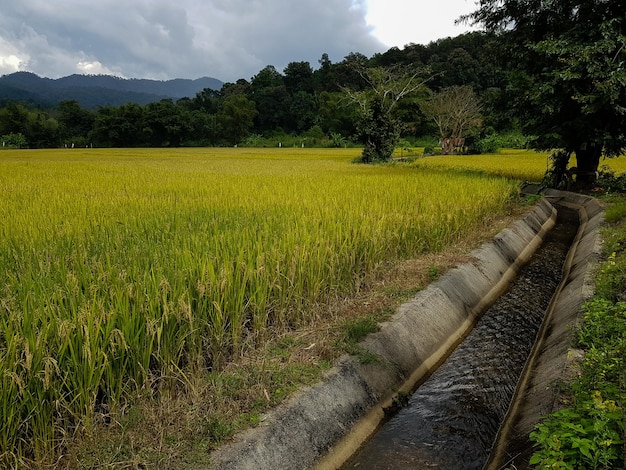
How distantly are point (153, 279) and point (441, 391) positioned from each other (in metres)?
2.27

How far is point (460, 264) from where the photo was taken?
5105 millimetres

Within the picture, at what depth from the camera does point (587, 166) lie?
488 inches

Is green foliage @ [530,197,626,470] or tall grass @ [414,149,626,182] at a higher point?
tall grass @ [414,149,626,182]

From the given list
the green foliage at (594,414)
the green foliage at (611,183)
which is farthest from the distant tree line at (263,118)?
the green foliage at (594,414)

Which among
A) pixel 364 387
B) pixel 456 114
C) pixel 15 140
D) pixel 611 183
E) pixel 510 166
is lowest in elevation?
pixel 364 387

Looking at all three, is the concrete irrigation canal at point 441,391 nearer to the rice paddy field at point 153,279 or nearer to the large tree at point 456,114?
the rice paddy field at point 153,279

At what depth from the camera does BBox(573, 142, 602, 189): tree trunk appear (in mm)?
12211

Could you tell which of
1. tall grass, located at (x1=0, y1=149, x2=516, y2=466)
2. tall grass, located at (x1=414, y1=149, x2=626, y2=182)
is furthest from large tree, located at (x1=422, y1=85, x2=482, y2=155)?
tall grass, located at (x1=0, y1=149, x2=516, y2=466)

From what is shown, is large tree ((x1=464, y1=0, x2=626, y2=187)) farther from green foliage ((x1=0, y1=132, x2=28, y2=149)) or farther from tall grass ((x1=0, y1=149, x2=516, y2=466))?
green foliage ((x1=0, y1=132, x2=28, y2=149))

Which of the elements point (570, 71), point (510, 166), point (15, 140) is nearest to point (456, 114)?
point (510, 166)

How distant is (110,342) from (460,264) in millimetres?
4055

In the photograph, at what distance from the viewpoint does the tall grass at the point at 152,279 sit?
6.54 feet

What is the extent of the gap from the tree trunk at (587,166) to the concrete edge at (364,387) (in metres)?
9.18

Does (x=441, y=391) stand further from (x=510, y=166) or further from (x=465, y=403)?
(x=510, y=166)
